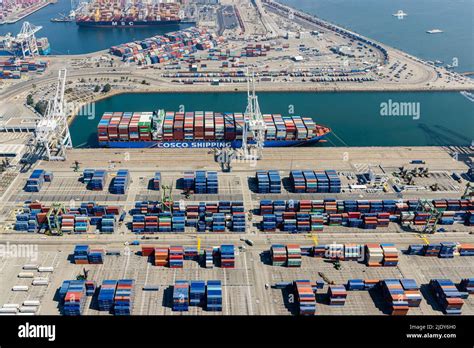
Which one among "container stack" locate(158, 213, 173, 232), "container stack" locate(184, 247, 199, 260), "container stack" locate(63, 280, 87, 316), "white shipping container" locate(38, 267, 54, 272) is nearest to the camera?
"container stack" locate(63, 280, 87, 316)

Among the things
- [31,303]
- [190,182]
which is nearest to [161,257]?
[31,303]

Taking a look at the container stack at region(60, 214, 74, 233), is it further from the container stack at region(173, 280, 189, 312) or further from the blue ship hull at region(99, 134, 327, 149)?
the blue ship hull at region(99, 134, 327, 149)

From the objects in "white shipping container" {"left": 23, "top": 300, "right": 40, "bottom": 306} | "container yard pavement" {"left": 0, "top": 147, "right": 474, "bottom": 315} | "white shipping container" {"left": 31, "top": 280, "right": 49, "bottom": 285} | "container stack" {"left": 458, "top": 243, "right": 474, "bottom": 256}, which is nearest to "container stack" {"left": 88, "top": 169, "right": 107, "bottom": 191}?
"container yard pavement" {"left": 0, "top": 147, "right": 474, "bottom": 315}

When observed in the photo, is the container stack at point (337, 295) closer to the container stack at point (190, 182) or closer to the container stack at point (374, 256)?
the container stack at point (374, 256)

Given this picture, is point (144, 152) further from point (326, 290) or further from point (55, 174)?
point (326, 290)

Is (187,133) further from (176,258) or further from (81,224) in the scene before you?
(176,258)

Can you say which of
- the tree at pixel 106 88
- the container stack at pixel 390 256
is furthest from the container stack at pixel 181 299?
the tree at pixel 106 88

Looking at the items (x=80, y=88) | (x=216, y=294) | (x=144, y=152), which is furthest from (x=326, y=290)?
(x=80, y=88)
